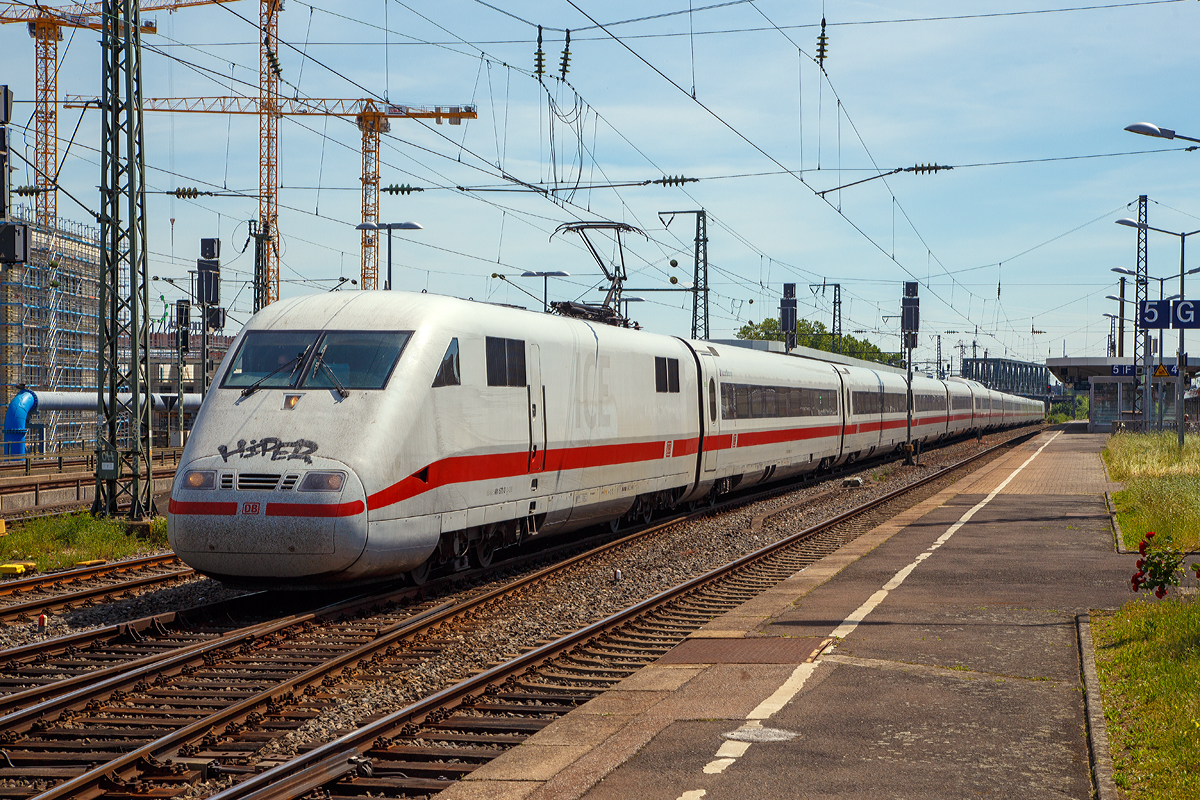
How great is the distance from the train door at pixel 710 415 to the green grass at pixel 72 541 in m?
9.59

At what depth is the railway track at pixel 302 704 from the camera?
653 centimetres

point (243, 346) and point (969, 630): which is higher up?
point (243, 346)

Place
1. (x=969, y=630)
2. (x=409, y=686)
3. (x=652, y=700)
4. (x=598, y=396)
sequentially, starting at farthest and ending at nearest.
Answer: (x=598, y=396), (x=969, y=630), (x=409, y=686), (x=652, y=700)

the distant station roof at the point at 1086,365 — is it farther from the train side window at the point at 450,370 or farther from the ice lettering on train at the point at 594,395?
the train side window at the point at 450,370

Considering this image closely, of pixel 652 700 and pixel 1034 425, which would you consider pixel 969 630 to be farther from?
pixel 1034 425

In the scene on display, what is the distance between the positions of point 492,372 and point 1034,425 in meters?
93.7

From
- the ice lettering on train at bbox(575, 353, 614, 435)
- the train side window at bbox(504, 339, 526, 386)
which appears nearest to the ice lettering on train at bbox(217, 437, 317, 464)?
the train side window at bbox(504, 339, 526, 386)

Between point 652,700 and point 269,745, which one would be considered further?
point 652,700

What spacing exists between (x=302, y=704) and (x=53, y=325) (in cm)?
6011

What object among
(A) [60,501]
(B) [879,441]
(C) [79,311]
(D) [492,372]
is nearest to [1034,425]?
(B) [879,441]

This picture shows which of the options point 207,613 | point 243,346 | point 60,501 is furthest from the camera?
point 60,501

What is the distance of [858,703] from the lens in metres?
7.74

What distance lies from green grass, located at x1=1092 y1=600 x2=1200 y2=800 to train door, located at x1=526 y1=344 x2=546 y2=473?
6.66 metres

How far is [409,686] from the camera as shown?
8602 millimetres
